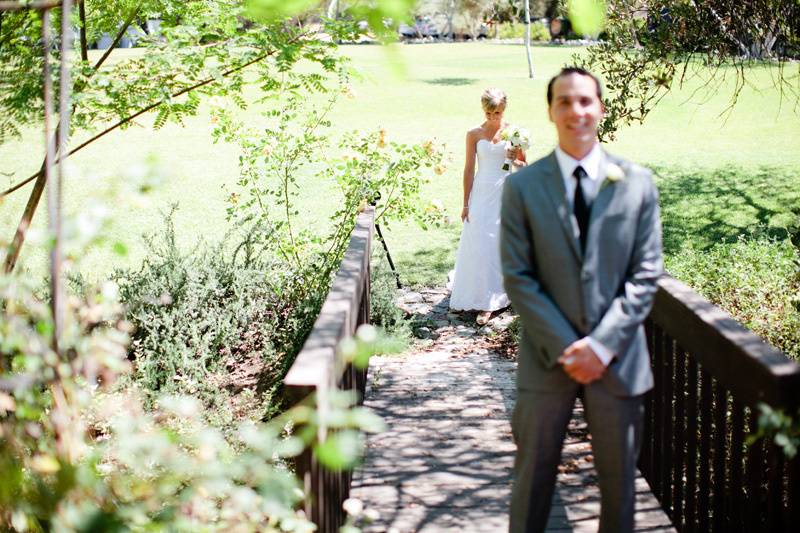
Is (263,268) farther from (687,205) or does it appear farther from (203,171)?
(203,171)

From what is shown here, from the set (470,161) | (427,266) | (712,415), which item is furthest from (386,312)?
(712,415)

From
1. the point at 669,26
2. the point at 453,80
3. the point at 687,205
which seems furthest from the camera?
the point at 453,80

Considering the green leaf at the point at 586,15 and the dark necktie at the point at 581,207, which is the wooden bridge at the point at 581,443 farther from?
the green leaf at the point at 586,15

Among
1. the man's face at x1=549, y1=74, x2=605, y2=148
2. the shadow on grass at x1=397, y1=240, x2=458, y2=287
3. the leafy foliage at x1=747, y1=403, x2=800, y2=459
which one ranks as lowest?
the shadow on grass at x1=397, y1=240, x2=458, y2=287

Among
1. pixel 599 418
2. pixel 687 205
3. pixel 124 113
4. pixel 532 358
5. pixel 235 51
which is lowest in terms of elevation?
pixel 687 205

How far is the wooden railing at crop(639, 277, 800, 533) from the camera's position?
9.95 ft

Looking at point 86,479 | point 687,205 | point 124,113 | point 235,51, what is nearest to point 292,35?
point 235,51

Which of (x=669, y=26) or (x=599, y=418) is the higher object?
(x=669, y=26)

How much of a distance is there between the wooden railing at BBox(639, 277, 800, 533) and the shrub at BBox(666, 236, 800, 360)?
1.99 meters

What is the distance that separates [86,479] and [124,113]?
4.63m

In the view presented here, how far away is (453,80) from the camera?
139ft

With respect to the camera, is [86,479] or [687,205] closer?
[86,479]

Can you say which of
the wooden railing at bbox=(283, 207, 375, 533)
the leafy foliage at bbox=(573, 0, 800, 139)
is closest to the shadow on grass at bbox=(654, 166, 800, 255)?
the leafy foliage at bbox=(573, 0, 800, 139)

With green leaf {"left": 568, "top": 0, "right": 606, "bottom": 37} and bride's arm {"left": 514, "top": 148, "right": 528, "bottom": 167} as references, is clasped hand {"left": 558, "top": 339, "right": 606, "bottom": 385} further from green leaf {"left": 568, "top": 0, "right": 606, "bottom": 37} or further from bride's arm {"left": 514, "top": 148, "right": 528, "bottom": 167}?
bride's arm {"left": 514, "top": 148, "right": 528, "bottom": 167}
